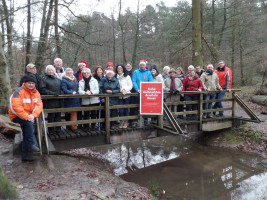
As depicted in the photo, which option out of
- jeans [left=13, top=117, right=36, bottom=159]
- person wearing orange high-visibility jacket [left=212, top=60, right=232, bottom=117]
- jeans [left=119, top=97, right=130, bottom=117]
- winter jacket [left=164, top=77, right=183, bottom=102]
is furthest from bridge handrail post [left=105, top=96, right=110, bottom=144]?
person wearing orange high-visibility jacket [left=212, top=60, right=232, bottom=117]

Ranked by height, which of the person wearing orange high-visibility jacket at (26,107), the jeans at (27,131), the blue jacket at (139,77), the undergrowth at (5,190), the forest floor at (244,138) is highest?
the blue jacket at (139,77)

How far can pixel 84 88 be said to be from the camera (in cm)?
577

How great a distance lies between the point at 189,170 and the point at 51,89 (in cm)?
471

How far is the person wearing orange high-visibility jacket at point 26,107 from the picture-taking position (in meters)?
4.29

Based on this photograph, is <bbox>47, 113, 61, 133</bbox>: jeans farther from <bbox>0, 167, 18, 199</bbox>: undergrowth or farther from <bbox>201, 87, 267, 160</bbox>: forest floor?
<bbox>201, 87, 267, 160</bbox>: forest floor

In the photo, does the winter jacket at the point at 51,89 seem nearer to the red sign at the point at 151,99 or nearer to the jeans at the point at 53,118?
the jeans at the point at 53,118

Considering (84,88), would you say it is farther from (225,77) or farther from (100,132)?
(225,77)

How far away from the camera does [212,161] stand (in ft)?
24.4

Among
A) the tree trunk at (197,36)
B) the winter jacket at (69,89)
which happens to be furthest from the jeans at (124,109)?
the tree trunk at (197,36)

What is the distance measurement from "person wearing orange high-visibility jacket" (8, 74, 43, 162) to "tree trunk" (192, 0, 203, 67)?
7690 mm

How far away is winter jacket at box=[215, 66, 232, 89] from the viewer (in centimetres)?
812

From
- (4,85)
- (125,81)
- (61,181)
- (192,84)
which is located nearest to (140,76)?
(125,81)

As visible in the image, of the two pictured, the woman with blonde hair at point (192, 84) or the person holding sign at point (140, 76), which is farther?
the woman with blonde hair at point (192, 84)

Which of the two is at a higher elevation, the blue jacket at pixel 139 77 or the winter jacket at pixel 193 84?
the blue jacket at pixel 139 77
